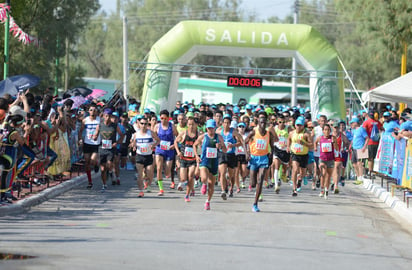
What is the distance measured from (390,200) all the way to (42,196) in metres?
7.47

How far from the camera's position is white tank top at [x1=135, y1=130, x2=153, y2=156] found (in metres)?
17.2

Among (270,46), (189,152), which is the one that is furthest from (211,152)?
(270,46)

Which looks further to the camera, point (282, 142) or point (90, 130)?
point (282, 142)

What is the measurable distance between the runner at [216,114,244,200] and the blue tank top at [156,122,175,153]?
1177 mm

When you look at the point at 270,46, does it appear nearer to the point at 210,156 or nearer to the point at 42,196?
the point at 210,156

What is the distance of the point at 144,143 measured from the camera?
17.2 m

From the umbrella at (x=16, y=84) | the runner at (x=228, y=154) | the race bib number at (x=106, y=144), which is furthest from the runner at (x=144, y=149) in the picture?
the umbrella at (x=16, y=84)

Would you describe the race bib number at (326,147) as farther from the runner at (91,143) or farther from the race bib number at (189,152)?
the runner at (91,143)

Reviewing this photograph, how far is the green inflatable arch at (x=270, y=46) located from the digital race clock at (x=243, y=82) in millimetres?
971

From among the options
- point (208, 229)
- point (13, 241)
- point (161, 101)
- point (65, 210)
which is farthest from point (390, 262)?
point (161, 101)

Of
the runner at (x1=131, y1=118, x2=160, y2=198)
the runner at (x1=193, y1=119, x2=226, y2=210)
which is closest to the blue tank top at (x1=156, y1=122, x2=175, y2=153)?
the runner at (x1=131, y1=118, x2=160, y2=198)

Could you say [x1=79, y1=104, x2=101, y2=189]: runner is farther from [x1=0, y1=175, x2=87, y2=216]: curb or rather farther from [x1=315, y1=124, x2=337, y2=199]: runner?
[x1=315, y1=124, x2=337, y2=199]: runner

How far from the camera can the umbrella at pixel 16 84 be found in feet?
53.2

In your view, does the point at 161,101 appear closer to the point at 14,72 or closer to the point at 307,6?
the point at 14,72
